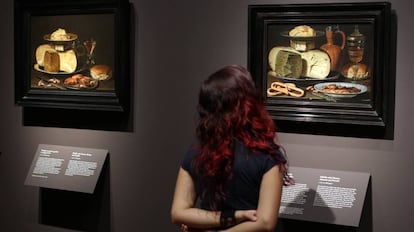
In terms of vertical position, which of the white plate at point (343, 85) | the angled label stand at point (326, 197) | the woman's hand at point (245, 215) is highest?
the white plate at point (343, 85)

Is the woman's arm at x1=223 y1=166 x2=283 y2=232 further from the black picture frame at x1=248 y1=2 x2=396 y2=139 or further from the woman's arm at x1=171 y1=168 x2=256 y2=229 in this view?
the black picture frame at x1=248 y1=2 x2=396 y2=139

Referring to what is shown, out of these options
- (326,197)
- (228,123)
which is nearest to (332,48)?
(326,197)

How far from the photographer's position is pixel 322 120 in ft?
16.3

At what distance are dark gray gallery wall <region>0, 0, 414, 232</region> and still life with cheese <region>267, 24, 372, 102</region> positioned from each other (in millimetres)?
244

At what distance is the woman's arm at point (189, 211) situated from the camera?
12.6 ft

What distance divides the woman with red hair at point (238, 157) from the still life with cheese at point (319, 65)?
4.07 ft

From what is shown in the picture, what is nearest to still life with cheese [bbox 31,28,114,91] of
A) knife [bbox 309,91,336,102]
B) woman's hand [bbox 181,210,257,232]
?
knife [bbox 309,91,336,102]

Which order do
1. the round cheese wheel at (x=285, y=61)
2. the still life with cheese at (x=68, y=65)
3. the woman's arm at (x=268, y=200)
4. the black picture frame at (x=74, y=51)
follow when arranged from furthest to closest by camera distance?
the still life with cheese at (x=68, y=65) < the black picture frame at (x=74, y=51) < the round cheese wheel at (x=285, y=61) < the woman's arm at (x=268, y=200)

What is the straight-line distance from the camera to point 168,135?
5711mm

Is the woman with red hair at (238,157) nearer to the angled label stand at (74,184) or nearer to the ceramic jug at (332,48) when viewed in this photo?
the ceramic jug at (332,48)

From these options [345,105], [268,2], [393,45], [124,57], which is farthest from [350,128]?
[124,57]

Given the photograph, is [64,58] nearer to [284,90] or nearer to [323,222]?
[284,90]

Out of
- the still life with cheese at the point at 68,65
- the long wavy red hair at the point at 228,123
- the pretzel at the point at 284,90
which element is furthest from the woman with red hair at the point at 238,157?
the still life with cheese at the point at 68,65

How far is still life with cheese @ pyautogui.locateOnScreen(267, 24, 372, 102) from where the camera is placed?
15.9 feet
